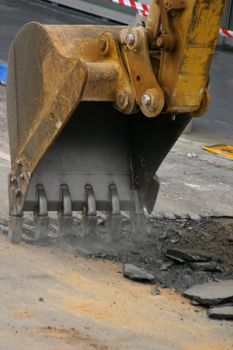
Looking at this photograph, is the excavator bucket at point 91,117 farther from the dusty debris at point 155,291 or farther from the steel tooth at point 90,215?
the dusty debris at point 155,291

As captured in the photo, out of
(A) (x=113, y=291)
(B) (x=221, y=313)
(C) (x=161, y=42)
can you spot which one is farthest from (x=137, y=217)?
(C) (x=161, y=42)

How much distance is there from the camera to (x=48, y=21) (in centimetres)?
1605

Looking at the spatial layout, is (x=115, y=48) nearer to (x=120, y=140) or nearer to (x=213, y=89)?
(x=120, y=140)

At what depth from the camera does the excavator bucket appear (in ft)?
19.8

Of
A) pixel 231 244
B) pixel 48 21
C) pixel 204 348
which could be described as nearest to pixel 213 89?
pixel 48 21

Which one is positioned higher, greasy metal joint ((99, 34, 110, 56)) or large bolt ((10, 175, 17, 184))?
greasy metal joint ((99, 34, 110, 56))

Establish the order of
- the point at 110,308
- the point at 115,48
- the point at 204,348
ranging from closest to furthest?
the point at 204,348, the point at 110,308, the point at 115,48

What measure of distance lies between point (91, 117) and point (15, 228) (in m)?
0.97

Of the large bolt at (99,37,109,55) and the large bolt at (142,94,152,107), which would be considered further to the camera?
the large bolt at (99,37,109,55)

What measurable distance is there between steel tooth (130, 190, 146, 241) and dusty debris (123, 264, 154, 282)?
0.67 metres

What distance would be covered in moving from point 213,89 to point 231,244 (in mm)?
6066

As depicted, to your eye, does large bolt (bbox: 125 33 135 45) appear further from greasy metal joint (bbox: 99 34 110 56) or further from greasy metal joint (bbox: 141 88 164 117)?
greasy metal joint (bbox: 141 88 164 117)

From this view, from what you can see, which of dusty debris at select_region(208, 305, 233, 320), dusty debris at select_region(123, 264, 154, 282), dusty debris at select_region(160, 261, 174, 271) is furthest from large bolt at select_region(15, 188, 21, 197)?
dusty debris at select_region(208, 305, 233, 320)

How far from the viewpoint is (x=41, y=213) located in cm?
668
